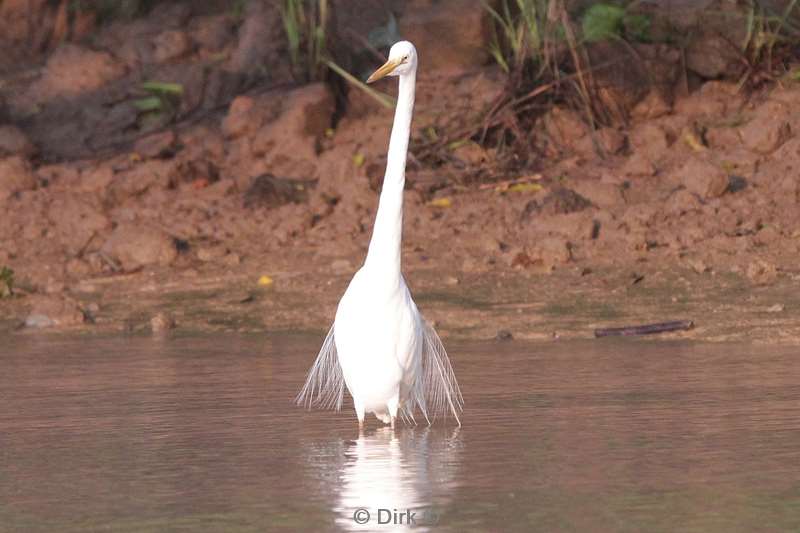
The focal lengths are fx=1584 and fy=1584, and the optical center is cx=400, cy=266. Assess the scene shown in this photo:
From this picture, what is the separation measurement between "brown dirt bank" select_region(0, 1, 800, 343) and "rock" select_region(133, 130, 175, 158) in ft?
0.06

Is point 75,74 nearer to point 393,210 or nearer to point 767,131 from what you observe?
point 767,131

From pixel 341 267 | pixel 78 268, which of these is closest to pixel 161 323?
pixel 341 267

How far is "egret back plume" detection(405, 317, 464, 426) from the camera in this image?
716 cm

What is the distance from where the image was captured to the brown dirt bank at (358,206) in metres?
10.2

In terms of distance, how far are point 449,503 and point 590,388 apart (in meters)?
2.32

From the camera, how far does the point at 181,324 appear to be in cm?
1038

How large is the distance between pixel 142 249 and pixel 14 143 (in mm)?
2536

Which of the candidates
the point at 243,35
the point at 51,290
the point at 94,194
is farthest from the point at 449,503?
the point at 243,35

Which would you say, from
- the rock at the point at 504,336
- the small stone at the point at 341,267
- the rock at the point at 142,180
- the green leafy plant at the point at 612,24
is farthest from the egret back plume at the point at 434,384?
the rock at the point at 142,180

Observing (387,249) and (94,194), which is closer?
(387,249)

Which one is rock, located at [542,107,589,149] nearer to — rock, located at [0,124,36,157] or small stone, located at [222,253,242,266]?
small stone, located at [222,253,242,266]

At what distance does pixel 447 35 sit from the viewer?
13.7 meters

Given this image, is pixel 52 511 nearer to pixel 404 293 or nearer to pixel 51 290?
pixel 404 293

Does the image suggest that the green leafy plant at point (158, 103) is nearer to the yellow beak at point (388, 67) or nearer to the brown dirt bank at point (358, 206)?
the brown dirt bank at point (358, 206)
